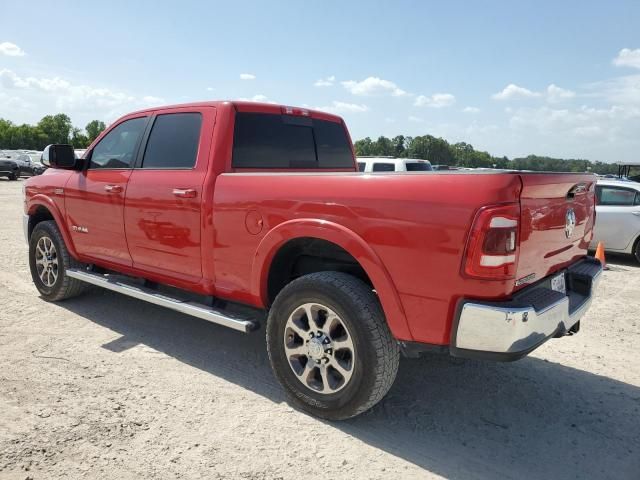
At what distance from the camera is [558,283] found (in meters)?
3.12

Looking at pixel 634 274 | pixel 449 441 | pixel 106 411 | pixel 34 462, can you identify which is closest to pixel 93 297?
pixel 106 411

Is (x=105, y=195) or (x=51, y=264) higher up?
(x=105, y=195)

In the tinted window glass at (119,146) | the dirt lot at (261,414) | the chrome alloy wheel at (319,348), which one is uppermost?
the tinted window glass at (119,146)

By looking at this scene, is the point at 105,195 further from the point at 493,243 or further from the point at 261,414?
the point at 493,243

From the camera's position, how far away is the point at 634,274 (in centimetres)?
791

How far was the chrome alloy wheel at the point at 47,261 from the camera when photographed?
533cm

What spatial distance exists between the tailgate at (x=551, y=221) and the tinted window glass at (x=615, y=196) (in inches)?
259

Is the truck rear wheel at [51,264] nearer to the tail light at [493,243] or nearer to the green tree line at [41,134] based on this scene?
the tail light at [493,243]

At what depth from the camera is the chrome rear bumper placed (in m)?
2.41

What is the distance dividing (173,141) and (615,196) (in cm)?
837

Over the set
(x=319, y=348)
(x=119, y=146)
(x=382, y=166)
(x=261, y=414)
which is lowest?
(x=261, y=414)

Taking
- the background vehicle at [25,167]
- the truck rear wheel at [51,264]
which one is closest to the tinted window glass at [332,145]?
the truck rear wheel at [51,264]

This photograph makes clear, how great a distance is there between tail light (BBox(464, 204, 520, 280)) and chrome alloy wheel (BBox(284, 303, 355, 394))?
88 centimetres

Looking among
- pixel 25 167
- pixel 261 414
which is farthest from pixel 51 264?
pixel 25 167
